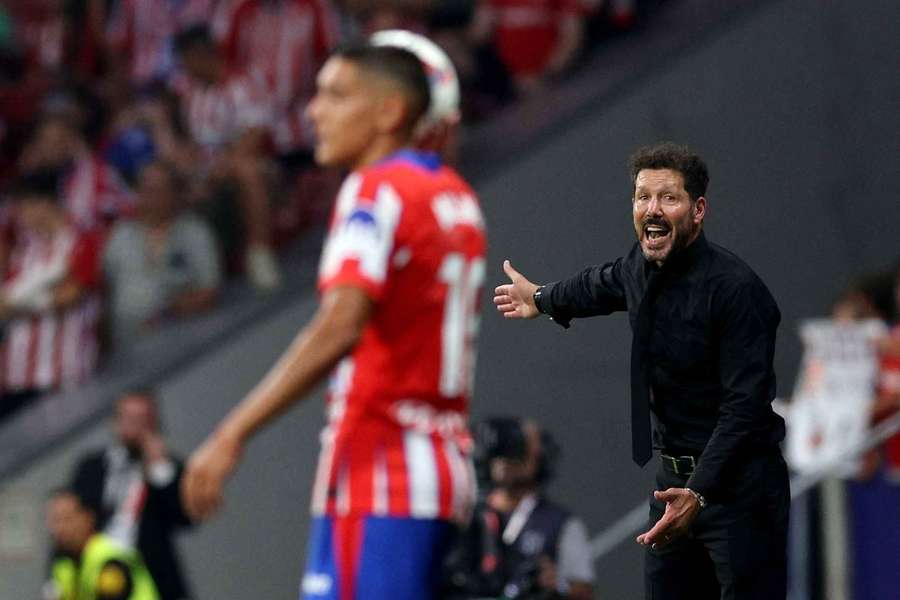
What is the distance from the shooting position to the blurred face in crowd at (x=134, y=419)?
8.49 meters

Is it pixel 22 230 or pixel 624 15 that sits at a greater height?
pixel 624 15

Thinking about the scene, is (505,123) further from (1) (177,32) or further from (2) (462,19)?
(1) (177,32)

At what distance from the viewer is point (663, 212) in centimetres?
177

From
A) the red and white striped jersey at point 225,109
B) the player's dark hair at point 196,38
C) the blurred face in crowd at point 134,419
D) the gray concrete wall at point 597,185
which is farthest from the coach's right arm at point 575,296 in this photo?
the player's dark hair at point 196,38

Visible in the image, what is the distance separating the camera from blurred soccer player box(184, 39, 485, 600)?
383 centimetres

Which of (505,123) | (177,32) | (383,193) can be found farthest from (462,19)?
(383,193)

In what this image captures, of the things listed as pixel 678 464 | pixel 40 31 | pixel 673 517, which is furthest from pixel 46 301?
pixel 673 517

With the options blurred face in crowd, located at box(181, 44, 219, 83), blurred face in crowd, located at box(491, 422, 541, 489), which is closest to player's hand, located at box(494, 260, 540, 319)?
blurred face in crowd, located at box(491, 422, 541, 489)

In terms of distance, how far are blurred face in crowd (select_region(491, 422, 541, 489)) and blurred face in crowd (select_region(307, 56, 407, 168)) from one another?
218 centimetres

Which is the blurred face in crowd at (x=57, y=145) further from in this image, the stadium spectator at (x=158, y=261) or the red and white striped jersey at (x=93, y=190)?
the stadium spectator at (x=158, y=261)

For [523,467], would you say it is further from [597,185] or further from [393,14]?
[393,14]

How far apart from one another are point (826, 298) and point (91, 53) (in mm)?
5977

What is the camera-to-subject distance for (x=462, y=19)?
9836 millimetres

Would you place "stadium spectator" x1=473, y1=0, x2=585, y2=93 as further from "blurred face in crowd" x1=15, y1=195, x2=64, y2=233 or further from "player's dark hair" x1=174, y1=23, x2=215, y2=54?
"blurred face in crowd" x1=15, y1=195, x2=64, y2=233
